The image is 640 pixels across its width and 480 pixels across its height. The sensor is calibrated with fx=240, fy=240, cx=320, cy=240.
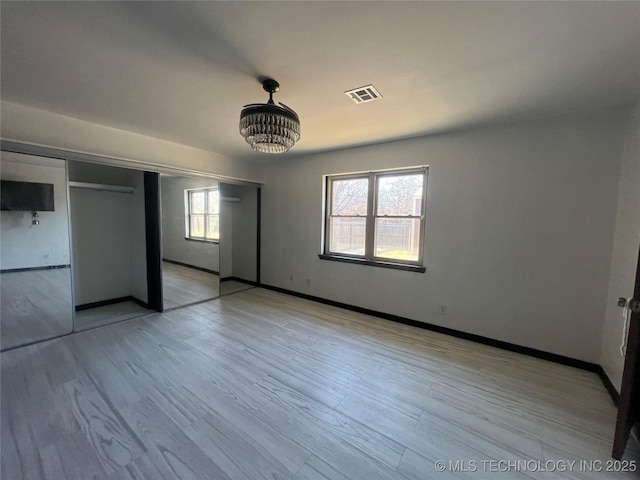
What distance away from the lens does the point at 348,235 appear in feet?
12.9

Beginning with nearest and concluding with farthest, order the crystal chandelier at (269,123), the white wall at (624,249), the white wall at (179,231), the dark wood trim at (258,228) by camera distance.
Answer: the crystal chandelier at (269,123), the white wall at (624,249), the white wall at (179,231), the dark wood trim at (258,228)

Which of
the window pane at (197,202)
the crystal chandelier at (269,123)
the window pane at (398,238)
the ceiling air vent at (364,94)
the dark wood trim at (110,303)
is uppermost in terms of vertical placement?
the ceiling air vent at (364,94)

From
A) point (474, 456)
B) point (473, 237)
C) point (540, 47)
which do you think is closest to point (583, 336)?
point (473, 237)

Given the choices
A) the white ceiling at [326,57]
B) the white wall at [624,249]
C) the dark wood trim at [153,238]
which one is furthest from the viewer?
the dark wood trim at [153,238]

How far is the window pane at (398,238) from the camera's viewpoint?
3292 mm

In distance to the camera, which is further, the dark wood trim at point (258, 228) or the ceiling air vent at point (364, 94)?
the dark wood trim at point (258, 228)

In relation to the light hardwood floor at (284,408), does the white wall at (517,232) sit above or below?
above

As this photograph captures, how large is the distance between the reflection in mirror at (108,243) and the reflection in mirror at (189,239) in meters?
0.37

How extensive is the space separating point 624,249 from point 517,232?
73 centimetres

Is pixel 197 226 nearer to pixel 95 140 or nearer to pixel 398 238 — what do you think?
pixel 95 140

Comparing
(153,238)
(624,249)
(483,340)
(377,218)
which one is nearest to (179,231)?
(153,238)

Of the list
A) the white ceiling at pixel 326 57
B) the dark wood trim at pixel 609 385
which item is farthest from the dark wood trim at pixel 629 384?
the white ceiling at pixel 326 57

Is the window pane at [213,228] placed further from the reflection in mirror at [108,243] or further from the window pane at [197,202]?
the reflection in mirror at [108,243]

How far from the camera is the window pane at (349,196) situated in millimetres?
3717
